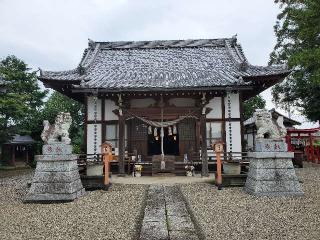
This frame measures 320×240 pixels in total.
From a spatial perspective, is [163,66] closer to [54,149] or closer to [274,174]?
[54,149]

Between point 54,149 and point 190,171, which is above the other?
point 54,149

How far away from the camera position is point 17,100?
2100cm

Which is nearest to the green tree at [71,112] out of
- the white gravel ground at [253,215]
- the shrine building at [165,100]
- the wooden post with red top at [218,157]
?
the shrine building at [165,100]

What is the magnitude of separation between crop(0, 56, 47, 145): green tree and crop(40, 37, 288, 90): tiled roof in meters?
4.50

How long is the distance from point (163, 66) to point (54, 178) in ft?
37.1

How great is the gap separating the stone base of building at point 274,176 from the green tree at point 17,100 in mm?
10882

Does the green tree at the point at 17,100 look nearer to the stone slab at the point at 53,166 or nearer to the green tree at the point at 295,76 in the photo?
the stone slab at the point at 53,166

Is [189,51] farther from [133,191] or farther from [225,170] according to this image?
[133,191]

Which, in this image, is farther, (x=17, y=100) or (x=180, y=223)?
(x=17, y=100)

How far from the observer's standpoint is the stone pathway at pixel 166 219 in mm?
5417

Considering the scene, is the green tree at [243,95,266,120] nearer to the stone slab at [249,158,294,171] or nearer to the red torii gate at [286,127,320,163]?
the red torii gate at [286,127,320,163]

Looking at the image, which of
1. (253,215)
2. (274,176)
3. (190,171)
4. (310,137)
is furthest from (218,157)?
(310,137)

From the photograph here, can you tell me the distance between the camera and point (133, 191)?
10.5 meters

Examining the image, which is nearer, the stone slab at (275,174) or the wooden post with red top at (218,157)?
the stone slab at (275,174)
